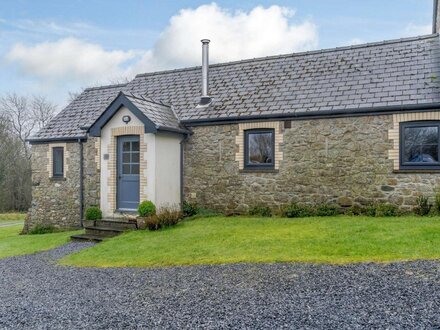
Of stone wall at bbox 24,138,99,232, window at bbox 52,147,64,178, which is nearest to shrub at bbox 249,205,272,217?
stone wall at bbox 24,138,99,232

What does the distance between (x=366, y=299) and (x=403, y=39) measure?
1141 centimetres

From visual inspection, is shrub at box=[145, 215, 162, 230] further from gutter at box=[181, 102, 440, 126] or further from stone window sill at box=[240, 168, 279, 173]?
gutter at box=[181, 102, 440, 126]

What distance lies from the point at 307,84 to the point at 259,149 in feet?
9.31

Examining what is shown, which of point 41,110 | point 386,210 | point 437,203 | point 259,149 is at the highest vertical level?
point 41,110

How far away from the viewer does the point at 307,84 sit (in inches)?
508

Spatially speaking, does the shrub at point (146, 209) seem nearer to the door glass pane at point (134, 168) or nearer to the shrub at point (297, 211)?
the door glass pane at point (134, 168)

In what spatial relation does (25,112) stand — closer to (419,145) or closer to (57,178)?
(57,178)

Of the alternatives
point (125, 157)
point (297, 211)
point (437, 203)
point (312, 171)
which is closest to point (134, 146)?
point (125, 157)

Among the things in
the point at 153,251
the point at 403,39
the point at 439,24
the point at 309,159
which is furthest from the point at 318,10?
the point at 153,251

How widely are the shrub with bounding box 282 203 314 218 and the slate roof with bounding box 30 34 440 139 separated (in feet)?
9.54

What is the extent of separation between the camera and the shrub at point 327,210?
11.3m

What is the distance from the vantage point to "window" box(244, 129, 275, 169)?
12.3 metres

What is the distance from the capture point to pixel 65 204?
1523 centimetres

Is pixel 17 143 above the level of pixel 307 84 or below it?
below
